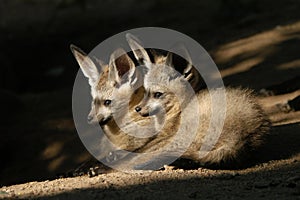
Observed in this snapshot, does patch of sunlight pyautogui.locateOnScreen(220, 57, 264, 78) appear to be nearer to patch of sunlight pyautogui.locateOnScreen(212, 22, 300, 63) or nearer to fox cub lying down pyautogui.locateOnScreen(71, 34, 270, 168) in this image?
patch of sunlight pyautogui.locateOnScreen(212, 22, 300, 63)

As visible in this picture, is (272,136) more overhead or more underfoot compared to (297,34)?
more underfoot

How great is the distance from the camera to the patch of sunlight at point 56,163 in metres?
10.3

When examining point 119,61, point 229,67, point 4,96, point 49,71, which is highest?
point 49,71

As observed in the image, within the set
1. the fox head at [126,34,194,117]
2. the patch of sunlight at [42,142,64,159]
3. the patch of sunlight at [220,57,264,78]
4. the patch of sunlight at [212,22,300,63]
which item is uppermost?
the patch of sunlight at [212,22,300,63]

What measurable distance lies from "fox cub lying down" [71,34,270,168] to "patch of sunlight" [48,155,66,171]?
344cm

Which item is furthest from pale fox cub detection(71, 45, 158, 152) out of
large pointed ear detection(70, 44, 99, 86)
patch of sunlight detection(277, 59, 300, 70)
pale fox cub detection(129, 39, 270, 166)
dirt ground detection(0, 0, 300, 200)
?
patch of sunlight detection(277, 59, 300, 70)

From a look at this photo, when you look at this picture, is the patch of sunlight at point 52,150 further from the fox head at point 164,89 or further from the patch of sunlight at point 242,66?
the fox head at point 164,89

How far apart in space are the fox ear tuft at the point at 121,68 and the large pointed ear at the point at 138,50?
94mm

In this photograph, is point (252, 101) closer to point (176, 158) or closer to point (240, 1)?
point (176, 158)

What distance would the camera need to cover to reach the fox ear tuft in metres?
6.86

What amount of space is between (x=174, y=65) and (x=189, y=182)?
4.63 ft

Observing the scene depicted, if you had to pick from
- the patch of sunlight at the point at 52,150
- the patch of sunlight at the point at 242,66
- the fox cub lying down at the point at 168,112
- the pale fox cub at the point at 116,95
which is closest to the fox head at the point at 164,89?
the fox cub lying down at the point at 168,112

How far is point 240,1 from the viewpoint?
16906mm

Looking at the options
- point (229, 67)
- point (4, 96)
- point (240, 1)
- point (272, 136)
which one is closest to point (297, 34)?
point (229, 67)
